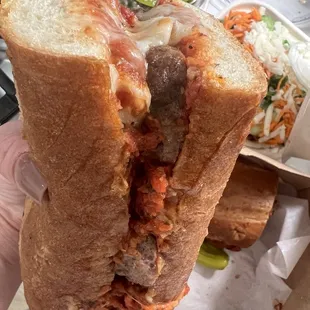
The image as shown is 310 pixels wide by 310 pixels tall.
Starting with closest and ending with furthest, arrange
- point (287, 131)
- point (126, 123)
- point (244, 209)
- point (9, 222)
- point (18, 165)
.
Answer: point (126, 123) < point (18, 165) < point (9, 222) < point (244, 209) < point (287, 131)

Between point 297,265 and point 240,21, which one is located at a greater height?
point 240,21

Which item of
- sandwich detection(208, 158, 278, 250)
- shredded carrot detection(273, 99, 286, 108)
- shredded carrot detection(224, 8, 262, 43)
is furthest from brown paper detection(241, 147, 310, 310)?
shredded carrot detection(224, 8, 262, 43)

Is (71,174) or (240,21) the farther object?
(240,21)

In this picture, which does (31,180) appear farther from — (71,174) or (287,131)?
(287,131)

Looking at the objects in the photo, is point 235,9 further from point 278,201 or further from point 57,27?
point 57,27

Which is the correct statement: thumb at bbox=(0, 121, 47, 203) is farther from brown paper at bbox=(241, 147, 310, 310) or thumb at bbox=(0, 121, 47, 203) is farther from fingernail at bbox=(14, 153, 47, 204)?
brown paper at bbox=(241, 147, 310, 310)

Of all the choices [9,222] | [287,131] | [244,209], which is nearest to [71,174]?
[9,222]
